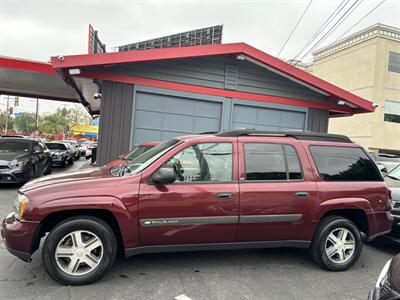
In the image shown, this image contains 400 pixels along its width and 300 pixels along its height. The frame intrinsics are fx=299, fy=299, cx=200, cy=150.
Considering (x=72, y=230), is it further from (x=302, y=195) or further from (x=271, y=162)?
(x=302, y=195)

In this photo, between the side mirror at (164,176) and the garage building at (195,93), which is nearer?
the side mirror at (164,176)

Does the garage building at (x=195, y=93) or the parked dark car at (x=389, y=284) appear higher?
the garage building at (x=195, y=93)

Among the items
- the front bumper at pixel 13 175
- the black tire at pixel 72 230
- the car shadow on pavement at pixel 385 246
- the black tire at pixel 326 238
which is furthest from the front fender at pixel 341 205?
the front bumper at pixel 13 175

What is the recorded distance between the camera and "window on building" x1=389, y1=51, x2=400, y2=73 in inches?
1032

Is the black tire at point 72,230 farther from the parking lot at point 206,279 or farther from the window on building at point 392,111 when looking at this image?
the window on building at point 392,111

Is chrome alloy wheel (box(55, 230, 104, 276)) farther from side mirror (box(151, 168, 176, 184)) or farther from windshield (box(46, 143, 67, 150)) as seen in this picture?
windshield (box(46, 143, 67, 150))

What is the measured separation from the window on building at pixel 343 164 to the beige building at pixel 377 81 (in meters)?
25.1

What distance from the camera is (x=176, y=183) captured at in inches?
141

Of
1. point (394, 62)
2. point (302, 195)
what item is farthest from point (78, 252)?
point (394, 62)

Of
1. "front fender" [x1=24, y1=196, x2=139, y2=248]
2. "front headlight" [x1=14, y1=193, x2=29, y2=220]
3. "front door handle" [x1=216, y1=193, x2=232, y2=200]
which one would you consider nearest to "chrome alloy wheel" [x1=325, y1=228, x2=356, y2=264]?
"front door handle" [x1=216, y1=193, x2=232, y2=200]

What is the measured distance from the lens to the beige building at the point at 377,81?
25.8 metres

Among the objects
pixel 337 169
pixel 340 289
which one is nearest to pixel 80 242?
pixel 340 289

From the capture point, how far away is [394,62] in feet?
86.7

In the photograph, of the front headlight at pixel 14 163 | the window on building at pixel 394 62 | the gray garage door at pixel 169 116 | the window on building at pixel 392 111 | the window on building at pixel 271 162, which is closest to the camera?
the window on building at pixel 271 162
